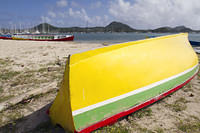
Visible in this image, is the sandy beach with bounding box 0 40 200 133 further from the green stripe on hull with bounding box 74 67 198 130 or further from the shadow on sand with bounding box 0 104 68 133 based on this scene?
the green stripe on hull with bounding box 74 67 198 130

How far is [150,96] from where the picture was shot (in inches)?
121

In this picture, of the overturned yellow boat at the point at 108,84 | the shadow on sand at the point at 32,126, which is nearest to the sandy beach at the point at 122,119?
the shadow on sand at the point at 32,126

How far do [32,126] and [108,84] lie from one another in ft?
5.41

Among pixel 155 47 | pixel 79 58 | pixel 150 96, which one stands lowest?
pixel 150 96

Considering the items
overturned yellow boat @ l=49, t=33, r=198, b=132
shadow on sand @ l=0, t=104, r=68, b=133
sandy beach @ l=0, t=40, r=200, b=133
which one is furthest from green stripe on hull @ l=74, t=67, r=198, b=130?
shadow on sand @ l=0, t=104, r=68, b=133

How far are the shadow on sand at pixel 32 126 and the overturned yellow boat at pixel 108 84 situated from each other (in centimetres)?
15

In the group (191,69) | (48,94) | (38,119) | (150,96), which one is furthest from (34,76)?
(191,69)

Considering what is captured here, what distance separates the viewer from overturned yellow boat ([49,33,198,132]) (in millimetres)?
2213

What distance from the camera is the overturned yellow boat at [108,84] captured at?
7.26ft

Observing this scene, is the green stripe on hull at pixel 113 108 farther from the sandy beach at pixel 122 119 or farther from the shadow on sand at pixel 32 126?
the shadow on sand at pixel 32 126

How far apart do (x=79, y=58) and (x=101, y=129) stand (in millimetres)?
1310

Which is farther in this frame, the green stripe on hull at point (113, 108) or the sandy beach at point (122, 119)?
the sandy beach at point (122, 119)

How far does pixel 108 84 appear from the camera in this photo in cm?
243

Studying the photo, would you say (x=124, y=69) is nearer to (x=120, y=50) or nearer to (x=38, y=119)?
(x=120, y=50)
